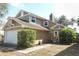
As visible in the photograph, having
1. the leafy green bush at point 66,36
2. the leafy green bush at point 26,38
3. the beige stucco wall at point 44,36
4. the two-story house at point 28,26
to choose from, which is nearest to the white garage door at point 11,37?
the two-story house at point 28,26

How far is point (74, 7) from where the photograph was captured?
513cm

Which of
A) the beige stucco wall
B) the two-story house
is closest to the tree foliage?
the two-story house

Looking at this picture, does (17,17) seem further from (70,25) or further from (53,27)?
(70,25)

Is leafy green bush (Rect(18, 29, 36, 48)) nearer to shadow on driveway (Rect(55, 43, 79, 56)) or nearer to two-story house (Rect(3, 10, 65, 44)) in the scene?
two-story house (Rect(3, 10, 65, 44))

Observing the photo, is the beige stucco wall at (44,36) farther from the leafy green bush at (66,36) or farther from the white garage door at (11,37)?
the white garage door at (11,37)

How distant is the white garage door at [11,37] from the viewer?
5360 millimetres

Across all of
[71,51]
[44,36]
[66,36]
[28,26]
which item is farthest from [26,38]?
[71,51]

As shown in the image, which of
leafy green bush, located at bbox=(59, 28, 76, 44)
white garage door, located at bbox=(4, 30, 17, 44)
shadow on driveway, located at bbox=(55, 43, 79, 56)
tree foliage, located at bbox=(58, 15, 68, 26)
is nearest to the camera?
shadow on driveway, located at bbox=(55, 43, 79, 56)

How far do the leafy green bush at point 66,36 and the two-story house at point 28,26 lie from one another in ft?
0.74

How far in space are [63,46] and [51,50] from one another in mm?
491

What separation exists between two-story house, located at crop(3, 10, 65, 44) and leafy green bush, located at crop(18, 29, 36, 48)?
0.14 metres

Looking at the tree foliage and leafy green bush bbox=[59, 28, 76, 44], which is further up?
the tree foliage

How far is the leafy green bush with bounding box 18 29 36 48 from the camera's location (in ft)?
17.7

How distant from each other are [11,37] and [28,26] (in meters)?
0.68
